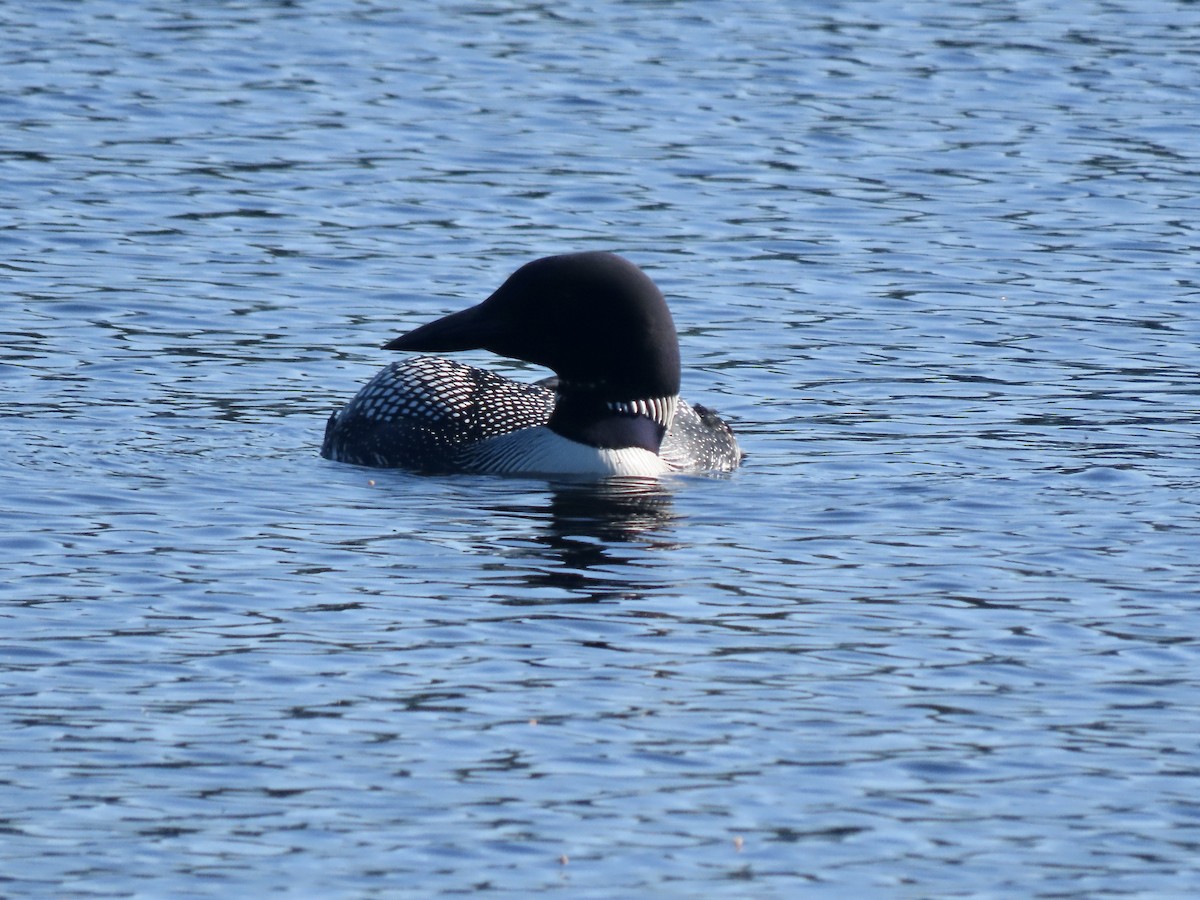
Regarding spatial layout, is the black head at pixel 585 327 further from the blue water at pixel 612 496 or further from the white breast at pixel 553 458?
the blue water at pixel 612 496

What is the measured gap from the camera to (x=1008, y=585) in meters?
7.51

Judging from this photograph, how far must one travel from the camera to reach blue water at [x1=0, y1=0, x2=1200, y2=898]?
5.55 meters

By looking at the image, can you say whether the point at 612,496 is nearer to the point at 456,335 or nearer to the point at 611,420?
the point at 611,420

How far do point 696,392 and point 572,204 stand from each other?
3.32 meters

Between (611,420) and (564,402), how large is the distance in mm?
209

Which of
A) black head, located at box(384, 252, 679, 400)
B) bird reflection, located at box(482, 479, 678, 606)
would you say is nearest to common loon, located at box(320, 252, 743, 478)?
black head, located at box(384, 252, 679, 400)

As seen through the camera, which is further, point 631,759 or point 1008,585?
point 1008,585

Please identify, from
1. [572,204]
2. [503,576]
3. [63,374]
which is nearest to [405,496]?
[503,576]

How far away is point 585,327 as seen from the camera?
9188 mm

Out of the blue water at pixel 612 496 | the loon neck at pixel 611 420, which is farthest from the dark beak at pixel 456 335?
the blue water at pixel 612 496

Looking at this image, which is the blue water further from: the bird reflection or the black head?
the black head

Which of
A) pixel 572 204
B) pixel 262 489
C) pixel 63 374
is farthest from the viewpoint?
pixel 572 204

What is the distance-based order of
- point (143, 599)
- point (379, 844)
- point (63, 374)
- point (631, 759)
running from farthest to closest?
point (63, 374) < point (143, 599) < point (631, 759) < point (379, 844)

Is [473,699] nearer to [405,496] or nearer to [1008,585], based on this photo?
[1008,585]
